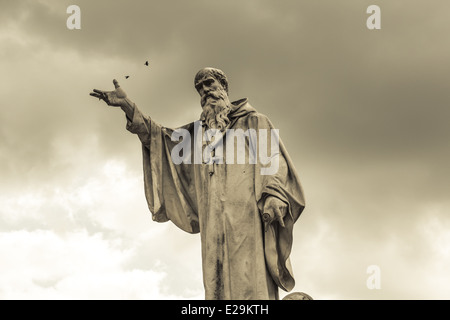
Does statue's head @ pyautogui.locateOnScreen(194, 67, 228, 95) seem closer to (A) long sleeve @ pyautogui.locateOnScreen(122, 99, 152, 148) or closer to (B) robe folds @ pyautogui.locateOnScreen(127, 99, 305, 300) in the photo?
(B) robe folds @ pyautogui.locateOnScreen(127, 99, 305, 300)

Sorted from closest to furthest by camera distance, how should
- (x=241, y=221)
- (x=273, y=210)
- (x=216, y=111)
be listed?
(x=273, y=210) < (x=241, y=221) < (x=216, y=111)

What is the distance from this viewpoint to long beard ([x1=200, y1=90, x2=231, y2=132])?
724 inches

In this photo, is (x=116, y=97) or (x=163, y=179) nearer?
(x=116, y=97)

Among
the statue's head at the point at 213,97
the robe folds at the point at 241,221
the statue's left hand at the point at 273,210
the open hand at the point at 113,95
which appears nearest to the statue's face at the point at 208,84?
the statue's head at the point at 213,97

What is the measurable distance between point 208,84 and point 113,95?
5.79 ft

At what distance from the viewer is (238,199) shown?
17.5 metres

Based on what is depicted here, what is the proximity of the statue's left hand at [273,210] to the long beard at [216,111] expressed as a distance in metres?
1.86

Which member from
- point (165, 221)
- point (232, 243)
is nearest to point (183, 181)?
point (165, 221)

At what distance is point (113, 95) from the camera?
1833 centimetres

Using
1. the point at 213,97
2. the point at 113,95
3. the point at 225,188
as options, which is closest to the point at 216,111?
the point at 213,97

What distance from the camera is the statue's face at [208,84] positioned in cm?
1862

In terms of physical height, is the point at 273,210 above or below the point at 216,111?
below

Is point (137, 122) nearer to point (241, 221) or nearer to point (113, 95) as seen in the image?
point (113, 95)
